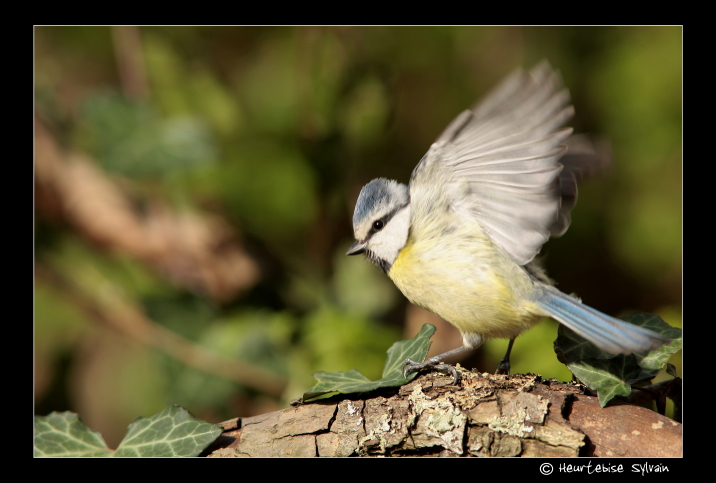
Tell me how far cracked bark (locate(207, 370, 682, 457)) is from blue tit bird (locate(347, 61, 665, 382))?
0.15 meters

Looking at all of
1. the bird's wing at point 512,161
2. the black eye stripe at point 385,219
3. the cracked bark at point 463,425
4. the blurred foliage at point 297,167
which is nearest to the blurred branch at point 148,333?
the blurred foliage at point 297,167

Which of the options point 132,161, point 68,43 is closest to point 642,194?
point 132,161

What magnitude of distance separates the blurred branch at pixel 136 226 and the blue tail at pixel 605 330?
1723mm

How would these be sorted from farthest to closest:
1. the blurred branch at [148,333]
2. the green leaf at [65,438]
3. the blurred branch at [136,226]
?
the blurred branch at [136,226] → the blurred branch at [148,333] → the green leaf at [65,438]

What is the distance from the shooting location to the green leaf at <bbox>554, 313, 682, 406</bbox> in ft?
4.50

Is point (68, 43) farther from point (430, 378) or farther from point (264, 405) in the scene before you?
point (430, 378)

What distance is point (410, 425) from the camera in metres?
1.37

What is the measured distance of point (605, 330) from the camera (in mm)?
1426

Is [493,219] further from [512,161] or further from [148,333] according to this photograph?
[148,333]

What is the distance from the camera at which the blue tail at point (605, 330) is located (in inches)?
54.2

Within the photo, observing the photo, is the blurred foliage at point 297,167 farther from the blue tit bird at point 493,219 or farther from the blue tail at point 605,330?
the blue tail at point 605,330

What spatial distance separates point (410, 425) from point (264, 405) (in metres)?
1.53

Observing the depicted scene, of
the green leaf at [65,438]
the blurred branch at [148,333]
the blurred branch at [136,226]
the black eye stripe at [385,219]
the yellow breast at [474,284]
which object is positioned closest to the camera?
the green leaf at [65,438]

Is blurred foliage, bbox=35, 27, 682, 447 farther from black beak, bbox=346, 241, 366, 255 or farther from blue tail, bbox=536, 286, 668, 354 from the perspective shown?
blue tail, bbox=536, 286, 668, 354
